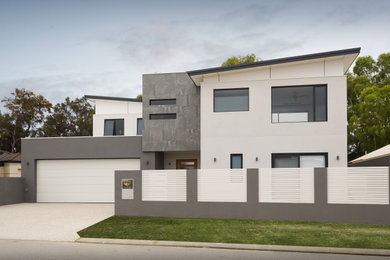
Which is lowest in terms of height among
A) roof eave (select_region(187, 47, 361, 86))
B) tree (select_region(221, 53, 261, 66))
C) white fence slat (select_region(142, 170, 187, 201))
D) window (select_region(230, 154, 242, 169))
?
white fence slat (select_region(142, 170, 187, 201))

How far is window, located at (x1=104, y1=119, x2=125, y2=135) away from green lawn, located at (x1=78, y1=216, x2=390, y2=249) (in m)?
12.2

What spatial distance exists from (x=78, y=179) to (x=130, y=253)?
11.3 meters

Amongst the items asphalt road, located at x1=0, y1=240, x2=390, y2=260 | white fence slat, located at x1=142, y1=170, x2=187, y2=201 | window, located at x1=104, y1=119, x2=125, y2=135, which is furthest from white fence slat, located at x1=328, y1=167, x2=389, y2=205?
window, located at x1=104, y1=119, x2=125, y2=135

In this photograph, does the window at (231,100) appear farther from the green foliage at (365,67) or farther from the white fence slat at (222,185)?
the green foliage at (365,67)

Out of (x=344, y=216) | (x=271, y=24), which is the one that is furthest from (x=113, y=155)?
(x=344, y=216)

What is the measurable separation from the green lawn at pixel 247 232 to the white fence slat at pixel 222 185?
0.82 meters

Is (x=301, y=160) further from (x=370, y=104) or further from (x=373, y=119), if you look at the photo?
(x=373, y=119)

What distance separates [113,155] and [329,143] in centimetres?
1018

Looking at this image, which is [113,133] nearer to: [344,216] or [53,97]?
[344,216]

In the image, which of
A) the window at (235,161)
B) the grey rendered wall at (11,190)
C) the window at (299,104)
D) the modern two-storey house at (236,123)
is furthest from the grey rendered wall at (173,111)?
the grey rendered wall at (11,190)

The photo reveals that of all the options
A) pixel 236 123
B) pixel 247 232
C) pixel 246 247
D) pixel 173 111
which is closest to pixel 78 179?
pixel 173 111

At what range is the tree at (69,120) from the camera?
149 ft

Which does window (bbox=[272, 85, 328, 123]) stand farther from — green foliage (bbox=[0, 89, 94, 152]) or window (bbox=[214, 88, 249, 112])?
green foliage (bbox=[0, 89, 94, 152])

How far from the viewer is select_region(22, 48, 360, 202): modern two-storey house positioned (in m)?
13.8
